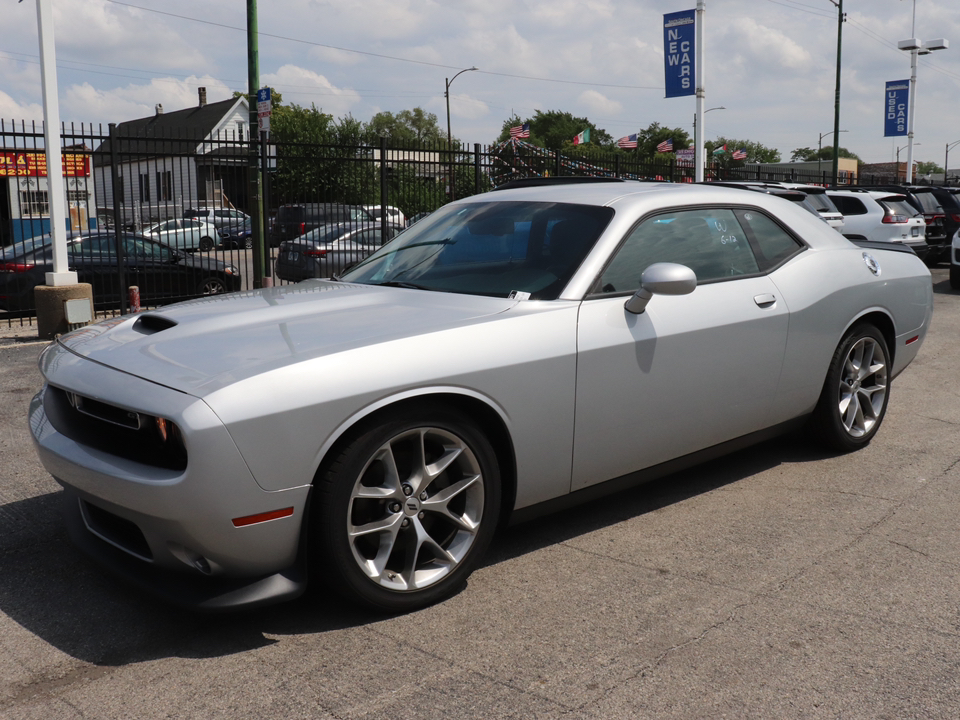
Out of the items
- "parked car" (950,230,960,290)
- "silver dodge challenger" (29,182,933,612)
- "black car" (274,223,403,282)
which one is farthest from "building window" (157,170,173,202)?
"parked car" (950,230,960,290)

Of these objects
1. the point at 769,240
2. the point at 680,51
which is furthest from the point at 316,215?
the point at 769,240

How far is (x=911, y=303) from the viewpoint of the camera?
218 inches

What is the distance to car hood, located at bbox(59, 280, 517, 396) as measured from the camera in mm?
3014

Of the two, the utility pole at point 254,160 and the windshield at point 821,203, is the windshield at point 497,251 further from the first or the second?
the windshield at point 821,203

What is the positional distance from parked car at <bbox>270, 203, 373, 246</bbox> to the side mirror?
1219 cm

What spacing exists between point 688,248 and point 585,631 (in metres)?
1.98

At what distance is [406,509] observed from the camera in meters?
3.23

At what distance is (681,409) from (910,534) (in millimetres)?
1165

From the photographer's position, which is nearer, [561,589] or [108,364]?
[108,364]

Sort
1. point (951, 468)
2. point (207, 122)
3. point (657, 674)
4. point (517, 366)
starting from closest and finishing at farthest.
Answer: point (657, 674)
point (517, 366)
point (951, 468)
point (207, 122)

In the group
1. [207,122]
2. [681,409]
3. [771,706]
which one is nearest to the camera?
[771,706]

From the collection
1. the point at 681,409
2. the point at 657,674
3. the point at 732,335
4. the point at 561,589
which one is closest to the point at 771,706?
the point at 657,674

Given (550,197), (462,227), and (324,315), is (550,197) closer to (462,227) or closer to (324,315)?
(462,227)

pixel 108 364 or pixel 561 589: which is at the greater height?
pixel 108 364
